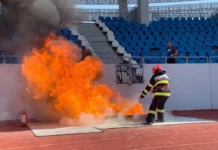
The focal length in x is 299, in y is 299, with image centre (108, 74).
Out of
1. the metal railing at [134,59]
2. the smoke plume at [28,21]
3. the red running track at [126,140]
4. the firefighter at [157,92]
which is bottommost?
the red running track at [126,140]

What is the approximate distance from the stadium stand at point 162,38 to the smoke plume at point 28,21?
18.2 feet

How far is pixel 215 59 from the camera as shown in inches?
613

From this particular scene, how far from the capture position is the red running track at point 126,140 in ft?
19.4

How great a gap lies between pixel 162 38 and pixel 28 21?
10352 millimetres

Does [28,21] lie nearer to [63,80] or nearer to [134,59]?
[63,80]

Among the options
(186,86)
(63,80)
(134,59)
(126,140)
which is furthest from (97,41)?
(126,140)

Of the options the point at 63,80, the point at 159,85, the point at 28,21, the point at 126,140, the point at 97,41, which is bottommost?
the point at 126,140

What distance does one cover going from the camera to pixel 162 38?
18.1 m

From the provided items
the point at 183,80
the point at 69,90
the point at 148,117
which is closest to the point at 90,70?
the point at 69,90

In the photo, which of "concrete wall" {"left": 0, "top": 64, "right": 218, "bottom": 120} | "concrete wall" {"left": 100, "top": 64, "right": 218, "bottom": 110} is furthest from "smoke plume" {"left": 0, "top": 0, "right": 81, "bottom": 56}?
"concrete wall" {"left": 100, "top": 64, "right": 218, "bottom": 110}

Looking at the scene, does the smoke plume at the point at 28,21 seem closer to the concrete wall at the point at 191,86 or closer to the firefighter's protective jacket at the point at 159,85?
the firefighter's protective jacket at the point at 159,85

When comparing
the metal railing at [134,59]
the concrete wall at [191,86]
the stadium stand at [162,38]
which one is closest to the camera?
the metal railing at [134,59]

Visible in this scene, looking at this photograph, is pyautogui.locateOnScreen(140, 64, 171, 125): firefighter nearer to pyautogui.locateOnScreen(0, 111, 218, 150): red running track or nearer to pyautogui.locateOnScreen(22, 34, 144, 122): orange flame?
pyautogui.locateOnScreen(0, 111, 218, 150): red running track

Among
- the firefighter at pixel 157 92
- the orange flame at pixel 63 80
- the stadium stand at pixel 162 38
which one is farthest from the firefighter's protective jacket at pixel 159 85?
the stadium stand at pixel 162 38
